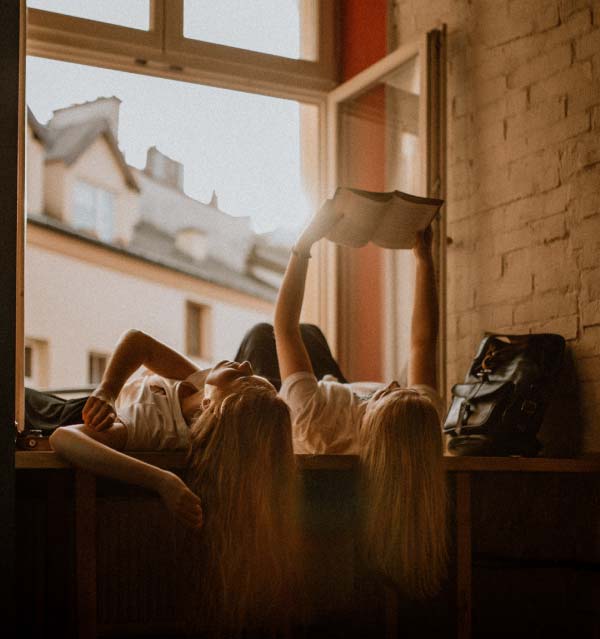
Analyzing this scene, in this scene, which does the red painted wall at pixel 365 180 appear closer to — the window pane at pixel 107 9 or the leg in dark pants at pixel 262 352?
the leg in dark pants at pixel 262 352

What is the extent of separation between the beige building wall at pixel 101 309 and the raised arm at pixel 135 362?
17230 mm

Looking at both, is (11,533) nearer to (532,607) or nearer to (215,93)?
(532,607)

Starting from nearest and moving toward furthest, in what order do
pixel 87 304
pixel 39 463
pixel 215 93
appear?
1. pixel 39 463
2. pixel 215 93
3. pixel 87 304

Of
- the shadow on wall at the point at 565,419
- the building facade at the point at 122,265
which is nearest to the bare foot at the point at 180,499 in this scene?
the shadow on wall at the point at 565,419

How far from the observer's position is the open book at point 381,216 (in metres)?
2.92

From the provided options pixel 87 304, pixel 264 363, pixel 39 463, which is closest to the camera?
pixel 39 463

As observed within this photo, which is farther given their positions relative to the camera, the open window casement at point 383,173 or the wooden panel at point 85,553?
the open window casement at point 383,173

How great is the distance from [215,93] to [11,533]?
2.80 metres

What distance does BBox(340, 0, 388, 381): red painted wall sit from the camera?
4.18 metres

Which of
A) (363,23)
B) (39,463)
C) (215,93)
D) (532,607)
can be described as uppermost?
(363,23)

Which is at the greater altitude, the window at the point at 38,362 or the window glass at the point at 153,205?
the window glass at the point at 153,205

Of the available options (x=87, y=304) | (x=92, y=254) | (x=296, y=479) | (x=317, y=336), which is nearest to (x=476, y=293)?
(x=317, y=336)

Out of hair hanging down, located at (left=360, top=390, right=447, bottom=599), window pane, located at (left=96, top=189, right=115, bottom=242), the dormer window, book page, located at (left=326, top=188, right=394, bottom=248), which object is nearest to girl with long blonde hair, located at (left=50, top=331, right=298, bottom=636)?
hair hanging down, located at (left=360, top=390, right=447, bottom=599)

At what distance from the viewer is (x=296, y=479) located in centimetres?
244
